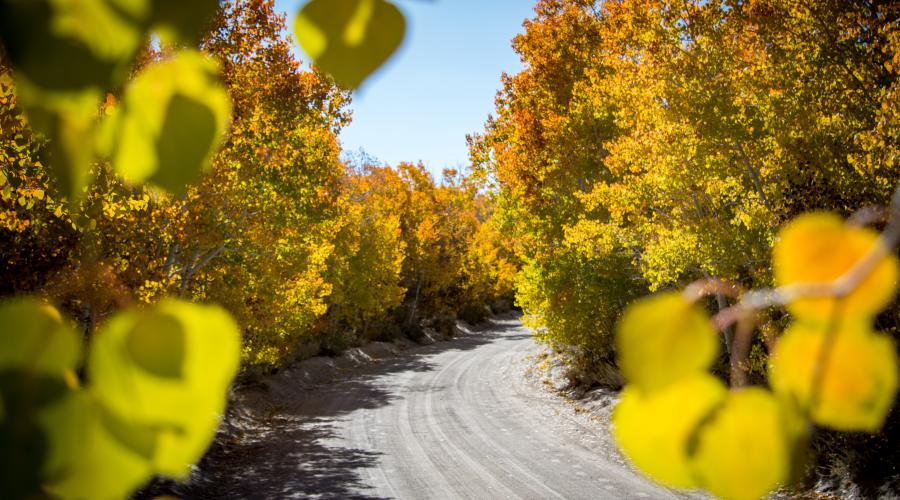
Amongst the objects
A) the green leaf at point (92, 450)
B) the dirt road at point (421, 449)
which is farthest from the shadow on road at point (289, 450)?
the green leaf at point (92, 450)

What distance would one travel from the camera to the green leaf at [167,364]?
0.25 metres

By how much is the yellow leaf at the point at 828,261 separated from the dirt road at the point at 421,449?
758 cm

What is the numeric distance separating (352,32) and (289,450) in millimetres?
10188

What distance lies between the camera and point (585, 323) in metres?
11.6

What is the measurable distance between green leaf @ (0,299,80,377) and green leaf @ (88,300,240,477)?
0.03 meters

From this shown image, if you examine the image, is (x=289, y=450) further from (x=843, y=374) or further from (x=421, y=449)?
(x=843, y=374)

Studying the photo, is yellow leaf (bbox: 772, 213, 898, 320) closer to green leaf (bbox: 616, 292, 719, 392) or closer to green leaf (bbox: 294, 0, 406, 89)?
green leaf (bbox: 616, 292, 719, 392)

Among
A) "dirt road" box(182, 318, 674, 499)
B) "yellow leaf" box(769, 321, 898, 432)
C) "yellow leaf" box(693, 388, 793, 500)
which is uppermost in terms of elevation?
"yellow leaf" box(769, 321, 898, 432)

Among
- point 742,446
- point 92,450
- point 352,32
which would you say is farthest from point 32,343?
point 742,446

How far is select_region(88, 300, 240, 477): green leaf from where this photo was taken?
0.25 meters

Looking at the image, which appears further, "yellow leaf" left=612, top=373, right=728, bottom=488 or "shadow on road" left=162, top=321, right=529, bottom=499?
"shadow on road" left=162, top=321, right=529, bottom=499

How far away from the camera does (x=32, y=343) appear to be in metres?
0.27

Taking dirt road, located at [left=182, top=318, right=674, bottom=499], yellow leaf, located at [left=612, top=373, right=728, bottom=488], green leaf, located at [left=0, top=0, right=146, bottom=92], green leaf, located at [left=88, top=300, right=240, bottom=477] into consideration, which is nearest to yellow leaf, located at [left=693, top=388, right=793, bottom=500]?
yellow leaf, located at [left=612, top=373, right=728, bottom=488]

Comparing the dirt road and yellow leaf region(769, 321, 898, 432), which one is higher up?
yellow leaf region(769, 321, 898, 432)
